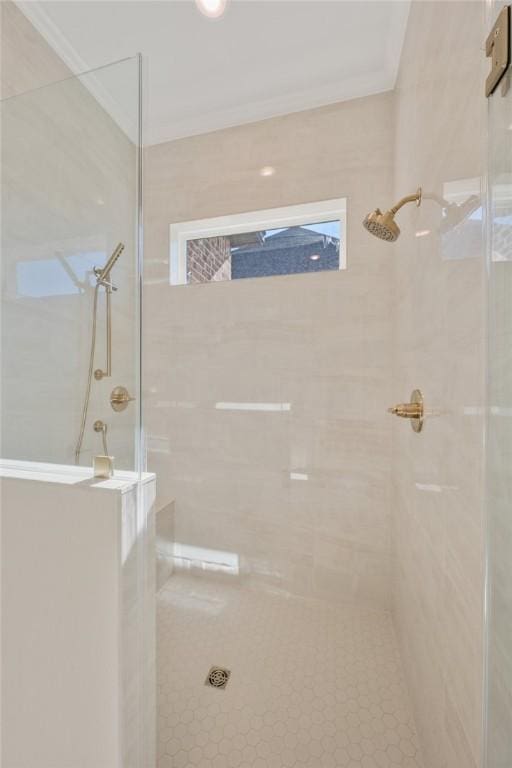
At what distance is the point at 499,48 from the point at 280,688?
1.84 metres

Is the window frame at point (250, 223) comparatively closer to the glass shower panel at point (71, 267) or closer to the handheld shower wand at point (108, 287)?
the glass shower panel at point (71, 267)

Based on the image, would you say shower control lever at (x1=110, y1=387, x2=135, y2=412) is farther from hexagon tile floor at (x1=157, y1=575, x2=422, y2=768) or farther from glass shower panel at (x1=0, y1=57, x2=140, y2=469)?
hexagon tile floor at (x1=157, y1=575, x2=422, y2=768)

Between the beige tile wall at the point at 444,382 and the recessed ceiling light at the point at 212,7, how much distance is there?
758mm

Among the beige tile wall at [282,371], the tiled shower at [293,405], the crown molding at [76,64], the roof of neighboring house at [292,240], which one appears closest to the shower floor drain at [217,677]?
the tiled shower at [293,405]

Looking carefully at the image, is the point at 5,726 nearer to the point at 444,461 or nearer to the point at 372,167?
the point at 444,461

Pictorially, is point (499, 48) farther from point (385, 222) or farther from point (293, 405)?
point (293, 405)

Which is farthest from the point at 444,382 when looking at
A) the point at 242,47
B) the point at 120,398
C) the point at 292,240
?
the point at 242,47

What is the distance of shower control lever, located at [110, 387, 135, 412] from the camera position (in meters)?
0.94

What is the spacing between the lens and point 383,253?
171 cm

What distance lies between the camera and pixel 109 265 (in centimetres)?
106

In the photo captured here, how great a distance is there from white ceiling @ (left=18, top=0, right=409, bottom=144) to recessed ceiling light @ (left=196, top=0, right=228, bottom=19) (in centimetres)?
6

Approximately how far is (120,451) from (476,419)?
86cm

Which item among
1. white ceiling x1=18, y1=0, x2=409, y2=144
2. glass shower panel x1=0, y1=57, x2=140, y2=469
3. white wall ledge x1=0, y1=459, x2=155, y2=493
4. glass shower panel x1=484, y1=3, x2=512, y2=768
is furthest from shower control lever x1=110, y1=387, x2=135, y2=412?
white ceiling x1=18, y1=0, x2=409, y2=144

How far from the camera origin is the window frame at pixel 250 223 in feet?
6.01
